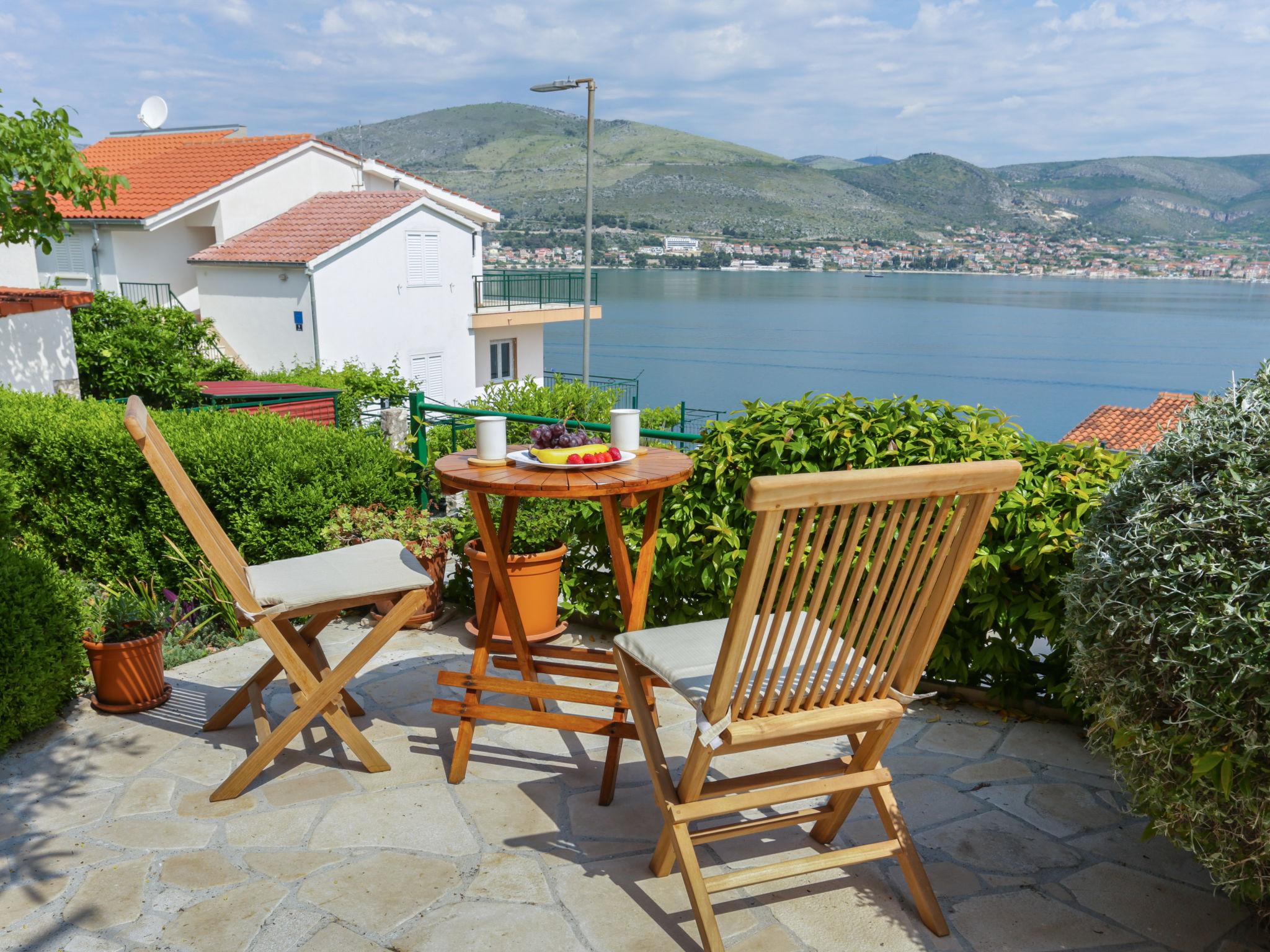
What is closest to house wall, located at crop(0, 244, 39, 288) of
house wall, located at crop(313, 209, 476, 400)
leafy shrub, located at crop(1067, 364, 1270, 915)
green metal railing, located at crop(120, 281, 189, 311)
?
green metal railing, located at crop(120, 281, 189, 311)

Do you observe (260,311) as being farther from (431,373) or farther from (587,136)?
(587,136)

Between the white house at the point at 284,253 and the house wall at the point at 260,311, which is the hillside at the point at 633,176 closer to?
the white house at the point at 284,253

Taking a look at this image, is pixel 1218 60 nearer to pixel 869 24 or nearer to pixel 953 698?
pixel 869 24

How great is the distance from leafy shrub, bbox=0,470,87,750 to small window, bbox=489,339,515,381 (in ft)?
84.2

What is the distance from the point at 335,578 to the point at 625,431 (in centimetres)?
117

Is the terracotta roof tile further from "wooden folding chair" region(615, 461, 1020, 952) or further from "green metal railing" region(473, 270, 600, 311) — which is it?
"green metal railing" region(473, 270, 600, 311)

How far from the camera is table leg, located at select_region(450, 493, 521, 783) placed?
325cm

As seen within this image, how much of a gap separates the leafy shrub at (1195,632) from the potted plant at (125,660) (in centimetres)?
350

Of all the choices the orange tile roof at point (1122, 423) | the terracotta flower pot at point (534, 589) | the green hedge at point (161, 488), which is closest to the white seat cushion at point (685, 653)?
the terracotta flower pot at point (534, 589)

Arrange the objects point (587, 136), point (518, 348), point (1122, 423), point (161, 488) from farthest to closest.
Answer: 1. point (1122, 423)
2. point (518, 348)
3. point (587, 136)
4. point (161, 488)

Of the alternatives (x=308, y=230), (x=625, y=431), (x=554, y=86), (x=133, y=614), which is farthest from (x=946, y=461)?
(x=308, y=230)

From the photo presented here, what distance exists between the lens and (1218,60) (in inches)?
735

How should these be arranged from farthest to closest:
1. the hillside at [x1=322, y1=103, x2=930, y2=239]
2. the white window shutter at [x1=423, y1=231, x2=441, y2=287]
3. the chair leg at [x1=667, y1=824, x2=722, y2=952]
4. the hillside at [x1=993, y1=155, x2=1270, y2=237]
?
the hillside at [x1=993, y1=155, x2=1270, y2=237]
the hillside at [x1=322, y1=103, x2=930, y2=239]
the white window shutter at [x1=423, y1=231, x2=441, y2=287]
the chair leg at [x1=667, y1=824, x2=722, y2=952]

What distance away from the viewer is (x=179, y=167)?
944 inches
